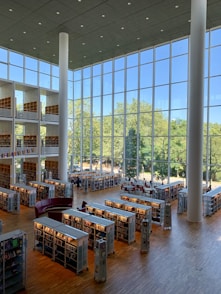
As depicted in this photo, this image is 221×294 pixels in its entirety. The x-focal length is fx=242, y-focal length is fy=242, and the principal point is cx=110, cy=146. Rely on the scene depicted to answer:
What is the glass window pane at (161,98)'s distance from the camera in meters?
19.4

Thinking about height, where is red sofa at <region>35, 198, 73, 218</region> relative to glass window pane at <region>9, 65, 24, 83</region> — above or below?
below

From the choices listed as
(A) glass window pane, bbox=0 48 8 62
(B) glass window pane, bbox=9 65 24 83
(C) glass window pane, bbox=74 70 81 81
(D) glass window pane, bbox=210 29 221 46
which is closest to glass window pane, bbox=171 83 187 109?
(D) glass window pane, bbox=210 29 221 46

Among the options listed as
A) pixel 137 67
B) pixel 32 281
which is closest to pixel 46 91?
pixel 137 67

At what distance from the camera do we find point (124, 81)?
22.1 meters

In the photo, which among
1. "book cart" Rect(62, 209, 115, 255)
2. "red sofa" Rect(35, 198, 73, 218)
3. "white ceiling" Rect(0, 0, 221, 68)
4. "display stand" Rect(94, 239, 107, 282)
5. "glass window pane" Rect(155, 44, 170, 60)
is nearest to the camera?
"display stand" Rect(94, 239, 107, 282)

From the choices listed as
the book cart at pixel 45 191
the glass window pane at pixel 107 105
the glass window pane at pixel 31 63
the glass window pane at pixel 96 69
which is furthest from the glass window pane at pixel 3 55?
the book cart at pixel 45 191

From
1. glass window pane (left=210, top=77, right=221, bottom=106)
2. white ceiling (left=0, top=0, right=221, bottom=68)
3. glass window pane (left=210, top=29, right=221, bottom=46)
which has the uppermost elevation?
white ceiling (left=0, top=0, right=221, bottom=68)

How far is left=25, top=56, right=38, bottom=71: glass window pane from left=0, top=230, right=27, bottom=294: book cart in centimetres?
1929

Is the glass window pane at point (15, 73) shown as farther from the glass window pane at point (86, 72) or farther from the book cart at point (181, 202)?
the book cart at point (181, 202)

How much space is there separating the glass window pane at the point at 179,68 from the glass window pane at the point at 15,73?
43.8 ft

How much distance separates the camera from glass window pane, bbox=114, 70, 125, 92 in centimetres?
2228

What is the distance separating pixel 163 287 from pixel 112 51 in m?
18.9

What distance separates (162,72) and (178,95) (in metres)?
2.47

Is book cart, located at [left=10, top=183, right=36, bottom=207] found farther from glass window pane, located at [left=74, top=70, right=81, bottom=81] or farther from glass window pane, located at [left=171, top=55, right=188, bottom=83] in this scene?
glass window pane, located at [left=74, top=70, right=81, bottom=81]
